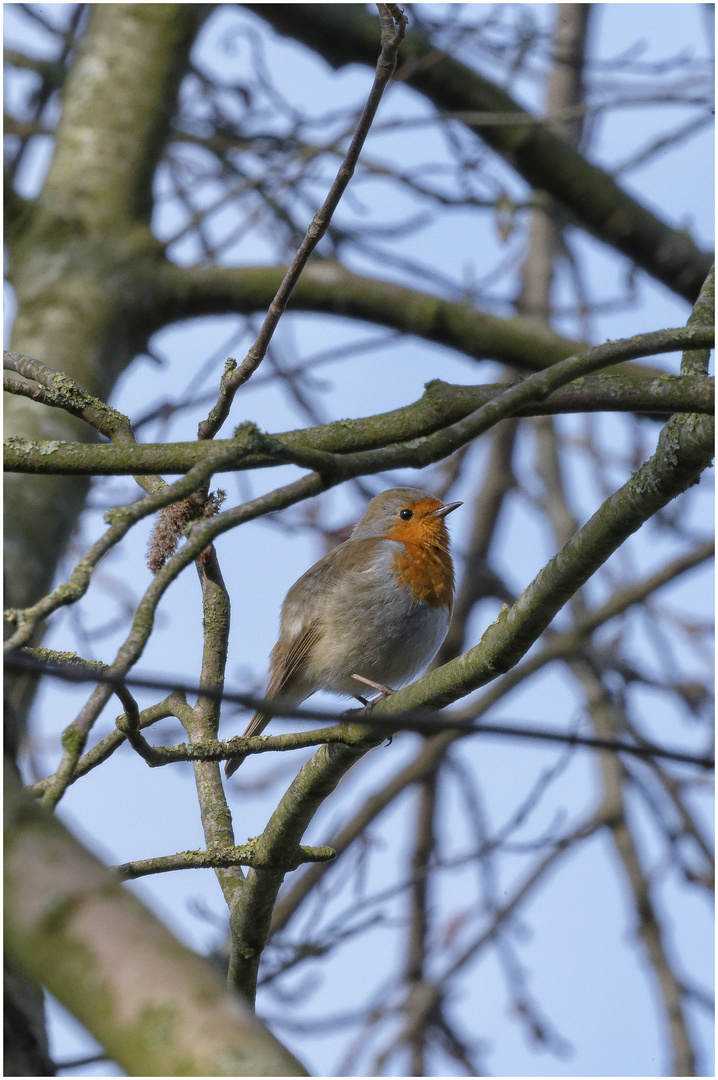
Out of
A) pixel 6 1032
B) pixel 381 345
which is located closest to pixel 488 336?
pixel 381 345

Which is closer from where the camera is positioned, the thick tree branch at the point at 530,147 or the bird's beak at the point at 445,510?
the bird's beak at the point at 445,510

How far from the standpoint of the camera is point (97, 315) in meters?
5.09

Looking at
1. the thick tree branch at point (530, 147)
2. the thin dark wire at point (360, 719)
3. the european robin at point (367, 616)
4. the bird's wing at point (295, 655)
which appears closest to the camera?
the thin dark wire at point (360, 719)

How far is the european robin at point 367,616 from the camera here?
403 centimetres

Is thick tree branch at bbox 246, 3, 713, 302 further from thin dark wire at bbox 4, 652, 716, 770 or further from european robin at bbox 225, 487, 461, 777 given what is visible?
thin dark wire at bbox 4, 652, 716, 770

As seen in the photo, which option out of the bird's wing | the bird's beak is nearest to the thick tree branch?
the bird's beak

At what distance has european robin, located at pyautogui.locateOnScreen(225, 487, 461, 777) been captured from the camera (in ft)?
13.2

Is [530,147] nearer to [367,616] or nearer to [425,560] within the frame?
[425,560]

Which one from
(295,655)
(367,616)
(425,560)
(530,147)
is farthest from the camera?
(530,147)

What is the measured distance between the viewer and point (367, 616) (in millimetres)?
4039

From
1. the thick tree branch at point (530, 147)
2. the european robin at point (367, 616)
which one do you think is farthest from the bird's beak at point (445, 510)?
the thick tree branch at point (530, 147)

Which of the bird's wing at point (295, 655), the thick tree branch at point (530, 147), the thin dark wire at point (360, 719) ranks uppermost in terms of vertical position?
the thick tree branch at point (530, 147)

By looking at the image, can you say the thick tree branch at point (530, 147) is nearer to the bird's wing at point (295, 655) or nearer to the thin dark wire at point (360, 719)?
the bird's wing at point (295, 655)

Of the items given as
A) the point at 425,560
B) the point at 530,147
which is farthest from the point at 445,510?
the point at 530,147
